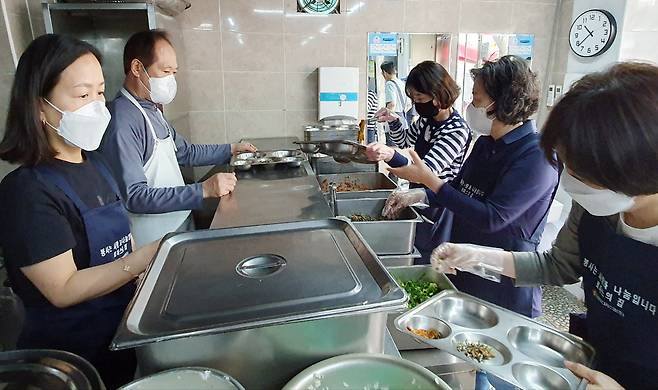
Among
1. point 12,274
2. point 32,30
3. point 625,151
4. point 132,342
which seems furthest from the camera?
point 32,30

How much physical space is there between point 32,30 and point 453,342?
2421 mm

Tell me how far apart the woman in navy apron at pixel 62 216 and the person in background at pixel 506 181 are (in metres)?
1.19

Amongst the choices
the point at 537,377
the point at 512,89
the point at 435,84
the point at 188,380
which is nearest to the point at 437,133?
the point at 435,84

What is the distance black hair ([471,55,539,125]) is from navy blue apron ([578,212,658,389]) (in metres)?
0.61

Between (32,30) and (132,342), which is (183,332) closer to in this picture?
(132,342)

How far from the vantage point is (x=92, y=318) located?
113 cm

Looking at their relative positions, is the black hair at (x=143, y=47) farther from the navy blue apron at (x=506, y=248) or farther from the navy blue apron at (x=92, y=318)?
the navy blue apron at (x=506, y=248)

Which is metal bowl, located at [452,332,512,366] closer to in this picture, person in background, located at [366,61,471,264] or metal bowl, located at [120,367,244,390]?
metal bowl, located at [120,367,244,390]

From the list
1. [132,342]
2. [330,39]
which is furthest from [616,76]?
[330,39]

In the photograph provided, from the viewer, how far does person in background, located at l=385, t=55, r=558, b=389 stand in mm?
1519

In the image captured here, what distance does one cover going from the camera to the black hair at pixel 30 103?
3.49 feet

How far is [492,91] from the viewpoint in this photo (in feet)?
5.24

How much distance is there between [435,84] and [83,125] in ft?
5.66

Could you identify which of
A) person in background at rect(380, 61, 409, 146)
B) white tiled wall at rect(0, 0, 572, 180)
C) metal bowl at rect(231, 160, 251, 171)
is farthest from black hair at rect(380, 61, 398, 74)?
metal bowl at rect(231, 160, 251, 171)
